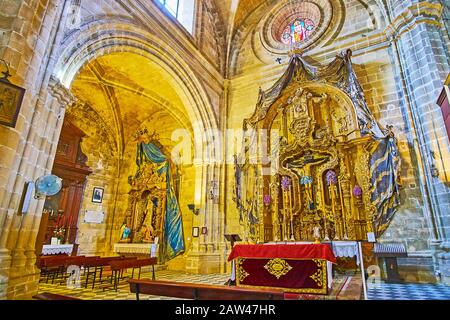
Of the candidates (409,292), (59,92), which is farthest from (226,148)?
(409,292)

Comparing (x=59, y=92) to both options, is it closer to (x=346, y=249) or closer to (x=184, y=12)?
(x=346, y=249)

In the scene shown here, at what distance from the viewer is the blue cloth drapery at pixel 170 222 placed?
10.1m

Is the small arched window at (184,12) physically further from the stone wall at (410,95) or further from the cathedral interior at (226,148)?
the stone wall at (410,95)

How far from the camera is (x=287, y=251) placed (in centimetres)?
453

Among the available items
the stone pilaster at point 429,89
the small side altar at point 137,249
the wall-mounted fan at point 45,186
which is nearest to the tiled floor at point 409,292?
the stone pilaster at point 429,89

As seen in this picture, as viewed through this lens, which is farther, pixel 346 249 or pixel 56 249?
pixel 56 249

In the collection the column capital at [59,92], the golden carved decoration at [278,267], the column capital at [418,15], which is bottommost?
the golden carved decoration at [278,267]

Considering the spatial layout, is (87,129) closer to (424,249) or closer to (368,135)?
(368,135)

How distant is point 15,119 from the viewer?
4.06 meters

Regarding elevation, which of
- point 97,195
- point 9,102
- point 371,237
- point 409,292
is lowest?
point 409,292

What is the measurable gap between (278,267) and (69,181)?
8.84m

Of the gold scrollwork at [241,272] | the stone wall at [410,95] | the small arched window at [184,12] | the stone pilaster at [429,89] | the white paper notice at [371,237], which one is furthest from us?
the small arched window at [184,12]

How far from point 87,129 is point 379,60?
11.1m

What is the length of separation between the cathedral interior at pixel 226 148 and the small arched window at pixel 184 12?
0.16ft
